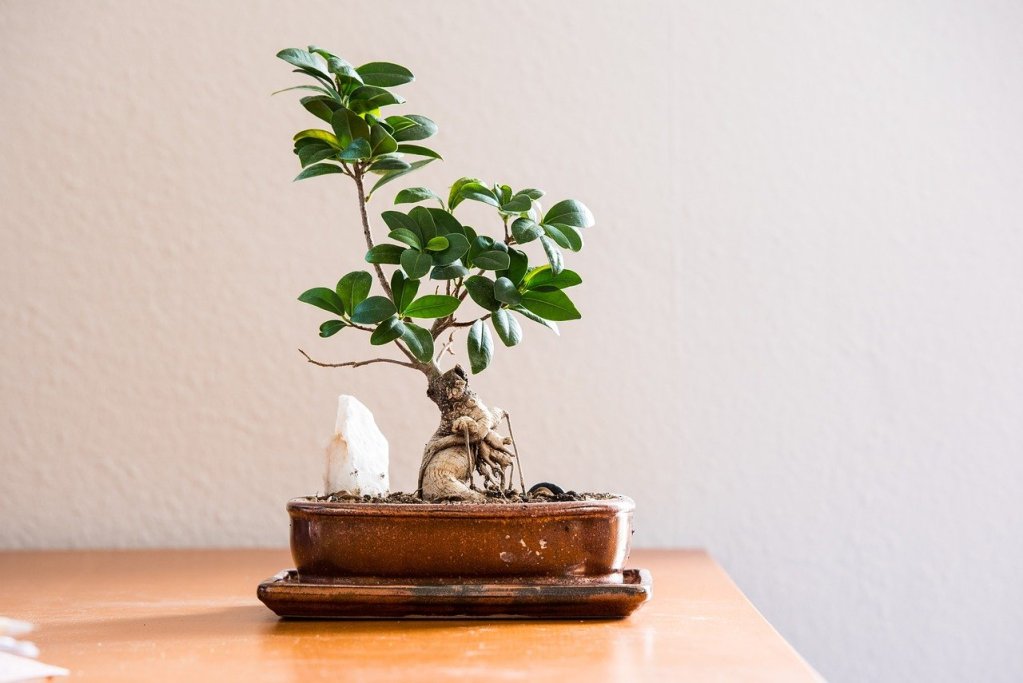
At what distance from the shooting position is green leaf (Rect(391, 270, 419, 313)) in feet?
3.84

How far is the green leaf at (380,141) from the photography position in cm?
118

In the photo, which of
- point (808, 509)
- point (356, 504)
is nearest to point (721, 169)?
point (808, 509)

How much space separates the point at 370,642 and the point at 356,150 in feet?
1.84

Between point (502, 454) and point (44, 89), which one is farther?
point (44, 89)

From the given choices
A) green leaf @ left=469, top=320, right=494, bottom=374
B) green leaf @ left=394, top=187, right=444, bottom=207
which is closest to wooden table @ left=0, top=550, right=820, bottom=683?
green leaf @ left=469, top=320, right=494, bottom=374

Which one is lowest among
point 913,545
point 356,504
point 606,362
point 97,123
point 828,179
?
point 913,545

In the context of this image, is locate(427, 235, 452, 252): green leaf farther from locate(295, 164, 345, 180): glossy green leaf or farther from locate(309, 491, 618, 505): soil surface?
locate(309, 491, 618, 505): soil surface

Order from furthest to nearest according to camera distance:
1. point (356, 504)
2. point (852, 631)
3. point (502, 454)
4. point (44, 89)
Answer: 1. point (44, 89)
2. point (852, 631)
3. point (502, 454)
4. point (356, 504)

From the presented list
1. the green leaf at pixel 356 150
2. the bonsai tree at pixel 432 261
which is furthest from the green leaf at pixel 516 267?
the green leaf at pixel 356 150

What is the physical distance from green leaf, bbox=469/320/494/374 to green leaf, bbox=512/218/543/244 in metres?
0.11

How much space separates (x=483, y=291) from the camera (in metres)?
1.18

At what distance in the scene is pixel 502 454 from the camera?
1242mm

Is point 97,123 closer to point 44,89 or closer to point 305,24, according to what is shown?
point 44,89

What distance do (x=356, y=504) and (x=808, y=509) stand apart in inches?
46.4
